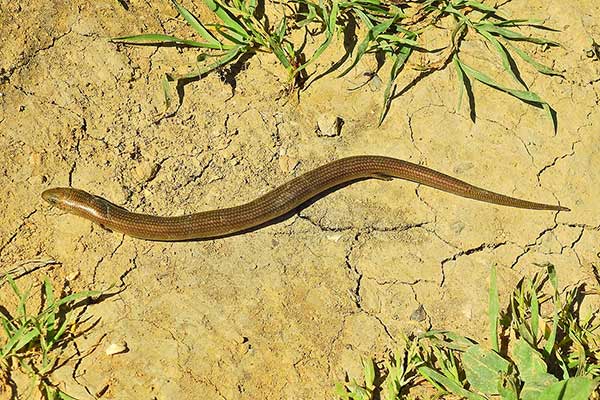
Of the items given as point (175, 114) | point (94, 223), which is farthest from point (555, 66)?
point (94, 223)

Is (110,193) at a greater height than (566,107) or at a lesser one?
lesser

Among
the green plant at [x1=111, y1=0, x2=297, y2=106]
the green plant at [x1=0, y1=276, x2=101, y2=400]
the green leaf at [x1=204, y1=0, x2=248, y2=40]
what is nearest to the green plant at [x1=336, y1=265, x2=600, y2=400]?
the green plant at [x1=0, y1=276, x2=101, y2=400]

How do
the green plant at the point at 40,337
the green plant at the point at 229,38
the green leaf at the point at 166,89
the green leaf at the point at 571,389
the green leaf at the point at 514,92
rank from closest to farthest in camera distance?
the green leaf at the point at 571,389, the green plant at the point at 40,337, the green leaf at the point at 166,89, the green plant at the point at 229,38, the green leaf at the point at 514,92

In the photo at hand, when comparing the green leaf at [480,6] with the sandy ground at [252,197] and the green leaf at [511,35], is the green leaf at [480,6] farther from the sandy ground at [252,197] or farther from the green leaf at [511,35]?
the sandy ground at [252,197]

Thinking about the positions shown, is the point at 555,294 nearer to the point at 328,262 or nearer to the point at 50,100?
the point at 328,262

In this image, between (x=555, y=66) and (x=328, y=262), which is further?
(x=555, y=66)

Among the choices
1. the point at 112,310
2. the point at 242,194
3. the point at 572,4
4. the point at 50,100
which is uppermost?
the point at 572,4

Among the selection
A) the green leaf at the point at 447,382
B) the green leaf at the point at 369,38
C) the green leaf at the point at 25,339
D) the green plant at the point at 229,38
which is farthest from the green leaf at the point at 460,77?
the green leaf at the point at 25,339

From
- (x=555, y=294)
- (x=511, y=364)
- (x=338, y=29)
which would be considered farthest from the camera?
(x=338, y=29)
